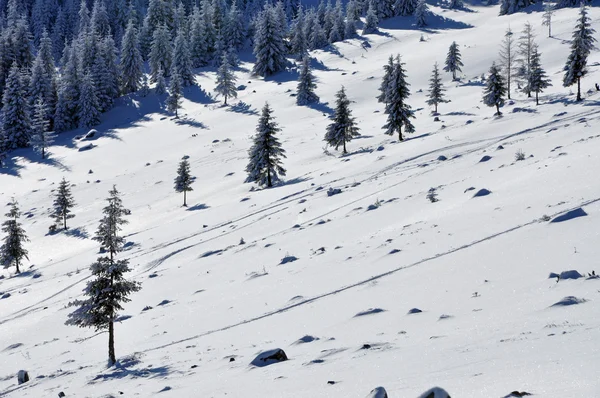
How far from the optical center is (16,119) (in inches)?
3246

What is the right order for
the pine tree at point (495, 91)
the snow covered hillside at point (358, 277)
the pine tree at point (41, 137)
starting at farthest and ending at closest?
1. the pine tree at point (41, 137)
2. the pine tree at point (495, 91)
3. the snow covered hillside at point (358, 277)

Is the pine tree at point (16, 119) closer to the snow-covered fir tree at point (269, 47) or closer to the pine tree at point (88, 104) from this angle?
the pine tree at point (88, 104)

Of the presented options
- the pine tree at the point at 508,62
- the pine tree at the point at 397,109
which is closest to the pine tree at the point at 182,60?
the pine tree at the point at 397,109

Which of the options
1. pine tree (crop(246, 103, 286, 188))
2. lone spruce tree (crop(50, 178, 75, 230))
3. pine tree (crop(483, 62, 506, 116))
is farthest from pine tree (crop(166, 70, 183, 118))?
pine tree (crop(483, 62, 506, 116))

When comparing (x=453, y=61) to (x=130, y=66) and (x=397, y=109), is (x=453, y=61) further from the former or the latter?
(x=130, y=66)

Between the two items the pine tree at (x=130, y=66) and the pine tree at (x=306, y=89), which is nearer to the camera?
the pine tree at (x=306, y=89)

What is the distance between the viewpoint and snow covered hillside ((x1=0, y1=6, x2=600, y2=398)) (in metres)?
7.80

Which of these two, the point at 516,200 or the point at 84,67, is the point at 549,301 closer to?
the point at 516,200

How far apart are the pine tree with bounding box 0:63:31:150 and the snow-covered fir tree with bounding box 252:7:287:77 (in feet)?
129

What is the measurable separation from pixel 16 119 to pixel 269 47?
43.5 meters

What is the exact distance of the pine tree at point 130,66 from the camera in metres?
94.5

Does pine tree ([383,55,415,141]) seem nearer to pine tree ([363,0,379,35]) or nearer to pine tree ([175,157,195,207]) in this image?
pine tree ([175,157,195,207])

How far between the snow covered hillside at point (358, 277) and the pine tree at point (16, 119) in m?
34.2

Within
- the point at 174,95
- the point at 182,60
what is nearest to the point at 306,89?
the point at 174,95
